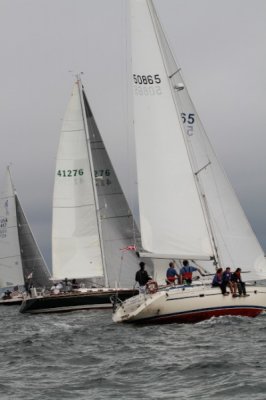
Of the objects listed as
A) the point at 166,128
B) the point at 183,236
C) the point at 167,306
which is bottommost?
the point at 167,306

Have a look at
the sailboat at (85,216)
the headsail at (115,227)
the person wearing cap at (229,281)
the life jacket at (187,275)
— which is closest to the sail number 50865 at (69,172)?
the sailboat at (85,216)

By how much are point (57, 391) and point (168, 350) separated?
4871mm

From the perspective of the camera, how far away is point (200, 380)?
605 inches

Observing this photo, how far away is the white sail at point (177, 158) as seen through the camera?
1074 inches

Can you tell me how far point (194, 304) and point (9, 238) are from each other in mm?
37369

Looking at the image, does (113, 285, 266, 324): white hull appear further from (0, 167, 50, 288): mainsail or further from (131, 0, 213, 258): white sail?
(0, 167, 50, 288): mainsail

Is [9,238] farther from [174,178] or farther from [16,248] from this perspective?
[174,178]

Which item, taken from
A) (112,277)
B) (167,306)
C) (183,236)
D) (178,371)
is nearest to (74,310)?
(112,277)

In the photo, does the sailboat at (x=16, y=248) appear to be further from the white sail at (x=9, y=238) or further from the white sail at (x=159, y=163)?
the white sail at (x=159, y=163)

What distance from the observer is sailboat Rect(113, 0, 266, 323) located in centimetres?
2728

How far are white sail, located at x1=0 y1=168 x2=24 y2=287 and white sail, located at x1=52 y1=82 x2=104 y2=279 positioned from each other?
15.0 meters

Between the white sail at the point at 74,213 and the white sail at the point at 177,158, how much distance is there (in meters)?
16.7

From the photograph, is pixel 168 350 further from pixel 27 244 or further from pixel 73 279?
pixel 27 244

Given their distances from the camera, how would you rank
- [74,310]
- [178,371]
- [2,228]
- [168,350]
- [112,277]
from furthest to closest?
1. [2,228]
2. [112,277]
3. [74,310]
4. [168,350]
5. [178,371]
